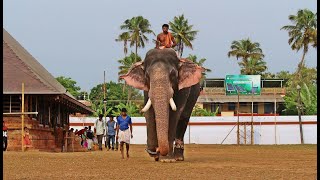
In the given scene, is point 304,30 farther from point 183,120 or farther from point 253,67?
point 183,120

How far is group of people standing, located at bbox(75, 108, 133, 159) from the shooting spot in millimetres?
19797

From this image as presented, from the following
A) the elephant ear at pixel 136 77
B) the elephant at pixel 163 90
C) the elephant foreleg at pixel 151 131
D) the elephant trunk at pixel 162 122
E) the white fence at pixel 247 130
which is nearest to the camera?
the elephant trunk at pixel 162 122

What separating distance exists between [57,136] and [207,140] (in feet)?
63.9

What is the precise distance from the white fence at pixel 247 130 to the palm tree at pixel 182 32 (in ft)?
90.1

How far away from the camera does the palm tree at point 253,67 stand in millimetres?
88400

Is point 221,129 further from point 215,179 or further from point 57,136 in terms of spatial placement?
point 215,179

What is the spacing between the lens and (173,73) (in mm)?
16516

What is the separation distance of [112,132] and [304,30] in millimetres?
49404

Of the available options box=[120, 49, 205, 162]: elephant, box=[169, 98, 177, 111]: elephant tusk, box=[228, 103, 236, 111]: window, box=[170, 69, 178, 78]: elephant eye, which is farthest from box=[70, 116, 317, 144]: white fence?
box=[169, 98, 177, 111]: elephant tusk

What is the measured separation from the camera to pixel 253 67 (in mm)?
88562

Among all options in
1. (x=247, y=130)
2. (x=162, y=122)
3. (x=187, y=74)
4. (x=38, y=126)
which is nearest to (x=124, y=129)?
(x=187, y=74)

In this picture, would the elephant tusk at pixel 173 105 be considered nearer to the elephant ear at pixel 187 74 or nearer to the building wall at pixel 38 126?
the elephant ear at pixel 187 74

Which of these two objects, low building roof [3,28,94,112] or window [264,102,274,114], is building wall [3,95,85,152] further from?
window [264,102,274,114]

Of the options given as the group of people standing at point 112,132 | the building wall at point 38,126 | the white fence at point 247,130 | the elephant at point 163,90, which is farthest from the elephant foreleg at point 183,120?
the white fence at point 247,130
